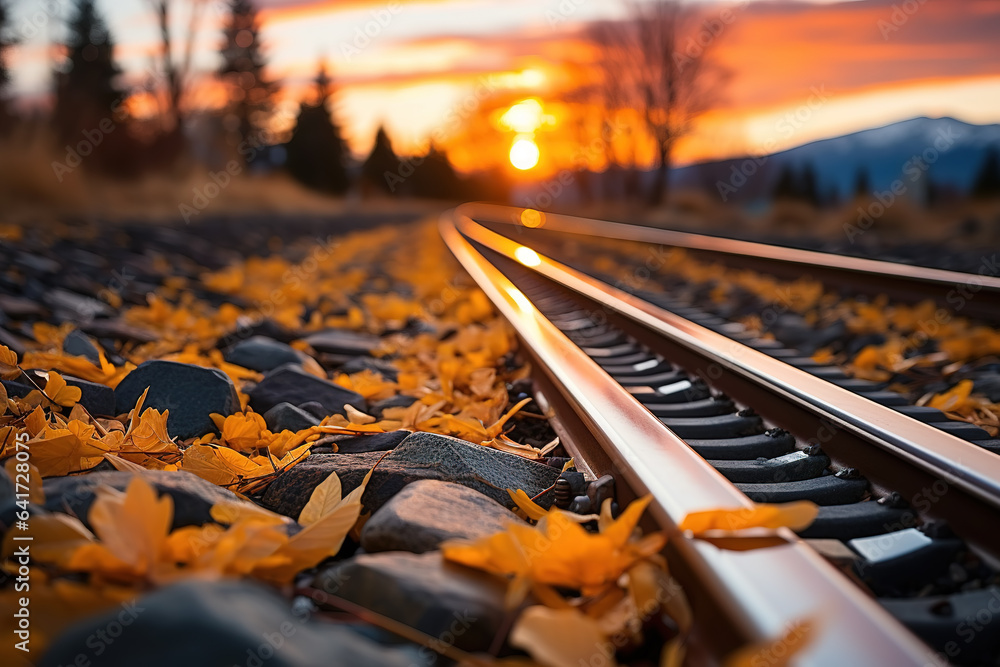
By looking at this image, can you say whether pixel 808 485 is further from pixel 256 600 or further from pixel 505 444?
pixel 256 600

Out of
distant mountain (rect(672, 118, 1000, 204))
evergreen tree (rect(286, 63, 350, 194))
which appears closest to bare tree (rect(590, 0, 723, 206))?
distant mountain (rect(672, 118, 1000, 204))

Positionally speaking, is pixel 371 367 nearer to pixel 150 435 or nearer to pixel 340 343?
pixel 340 343

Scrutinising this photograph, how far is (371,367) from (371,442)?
146 centimetres

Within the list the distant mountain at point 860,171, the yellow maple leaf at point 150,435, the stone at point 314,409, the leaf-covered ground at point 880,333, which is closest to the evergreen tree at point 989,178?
the distant mountain at point 860,171

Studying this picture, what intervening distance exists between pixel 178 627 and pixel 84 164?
17.2m

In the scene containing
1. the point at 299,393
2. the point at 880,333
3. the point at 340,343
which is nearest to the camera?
the point at 299,393

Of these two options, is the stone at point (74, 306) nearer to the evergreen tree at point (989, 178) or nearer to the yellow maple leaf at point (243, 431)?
the yellow maple leaf at point (243, 431)

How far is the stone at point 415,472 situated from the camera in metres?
1.80

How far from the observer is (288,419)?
8.16ft

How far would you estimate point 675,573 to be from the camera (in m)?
1.27

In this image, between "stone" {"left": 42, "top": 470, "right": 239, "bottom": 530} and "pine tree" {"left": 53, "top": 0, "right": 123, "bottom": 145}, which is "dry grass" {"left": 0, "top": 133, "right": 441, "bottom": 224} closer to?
"pine tree" {"left": 53, "top": 0, "right": 123, "bottom": 145}

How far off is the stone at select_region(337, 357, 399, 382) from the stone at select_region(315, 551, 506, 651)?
224 centimetres

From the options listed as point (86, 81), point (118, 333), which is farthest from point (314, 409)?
point (86, 81)

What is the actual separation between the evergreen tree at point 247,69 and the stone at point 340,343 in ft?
182
